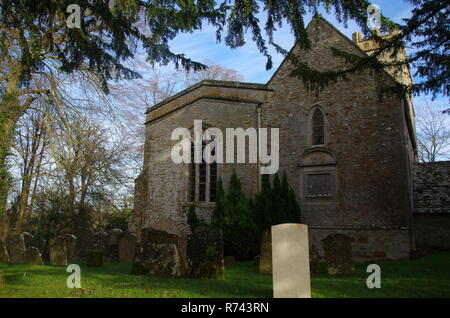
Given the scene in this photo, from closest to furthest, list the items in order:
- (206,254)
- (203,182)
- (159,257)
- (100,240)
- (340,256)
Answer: (159,257) → (206,254) → (340,256) → (203,182) → (100,240)

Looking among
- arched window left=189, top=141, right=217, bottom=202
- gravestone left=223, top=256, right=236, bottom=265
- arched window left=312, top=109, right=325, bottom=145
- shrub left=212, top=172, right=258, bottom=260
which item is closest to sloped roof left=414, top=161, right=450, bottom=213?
arched window left=312, top=109, right=325, bottom=145

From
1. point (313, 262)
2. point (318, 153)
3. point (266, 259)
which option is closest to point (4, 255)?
point (266, 259)

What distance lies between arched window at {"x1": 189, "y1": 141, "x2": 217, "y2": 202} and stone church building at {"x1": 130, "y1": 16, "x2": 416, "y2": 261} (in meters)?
0.05

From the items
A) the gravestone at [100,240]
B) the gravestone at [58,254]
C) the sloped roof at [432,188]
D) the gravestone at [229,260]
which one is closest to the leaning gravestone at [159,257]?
the gravestone at [58,254]

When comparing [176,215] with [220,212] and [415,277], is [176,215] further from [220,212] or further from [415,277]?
[415,277]

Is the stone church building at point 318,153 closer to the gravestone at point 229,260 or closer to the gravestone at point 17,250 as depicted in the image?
the gravestone at point 229,260

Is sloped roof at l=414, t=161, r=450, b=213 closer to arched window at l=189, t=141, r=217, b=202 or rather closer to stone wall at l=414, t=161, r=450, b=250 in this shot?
stone wall at l=414, t=161, r=450, b=250

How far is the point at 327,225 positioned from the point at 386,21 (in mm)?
9078

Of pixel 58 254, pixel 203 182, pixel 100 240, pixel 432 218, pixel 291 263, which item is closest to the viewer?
pixel 291 263

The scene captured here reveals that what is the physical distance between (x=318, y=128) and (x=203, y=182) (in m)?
5.66

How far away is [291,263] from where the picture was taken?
20.4ft

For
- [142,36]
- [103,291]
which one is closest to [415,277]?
[103,291]

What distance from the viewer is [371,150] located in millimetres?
14484

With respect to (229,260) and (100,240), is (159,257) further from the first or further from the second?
(100,240)
